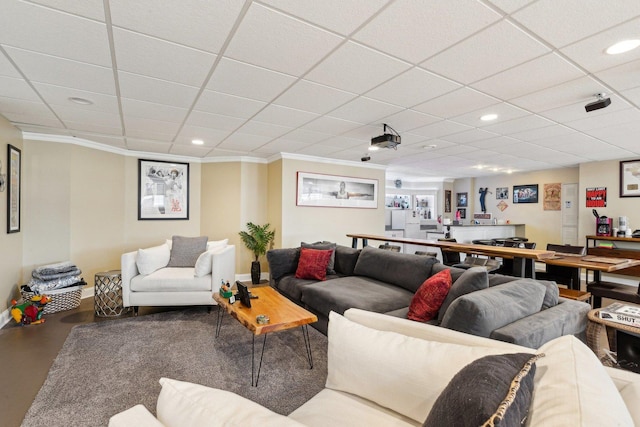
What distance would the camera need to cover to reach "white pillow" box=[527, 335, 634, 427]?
699 millimetres

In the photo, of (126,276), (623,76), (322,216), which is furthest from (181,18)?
(322,216)

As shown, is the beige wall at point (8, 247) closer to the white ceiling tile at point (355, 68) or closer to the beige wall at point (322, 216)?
the beige wall at point (322, 216)

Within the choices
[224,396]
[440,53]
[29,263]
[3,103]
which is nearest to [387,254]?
[440,53]

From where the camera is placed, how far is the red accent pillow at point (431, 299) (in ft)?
7.86

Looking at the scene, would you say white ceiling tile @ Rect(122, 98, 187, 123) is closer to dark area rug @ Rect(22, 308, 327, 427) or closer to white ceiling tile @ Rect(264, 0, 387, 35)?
white ceiling tile @ Rect(264, 0, 387, 35)

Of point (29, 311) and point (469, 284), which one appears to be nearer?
point (469, 284)

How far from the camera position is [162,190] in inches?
226

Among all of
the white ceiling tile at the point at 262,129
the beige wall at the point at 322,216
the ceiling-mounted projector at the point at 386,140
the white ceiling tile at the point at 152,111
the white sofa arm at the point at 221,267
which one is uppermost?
the white ceiling tile at the point at 262,129

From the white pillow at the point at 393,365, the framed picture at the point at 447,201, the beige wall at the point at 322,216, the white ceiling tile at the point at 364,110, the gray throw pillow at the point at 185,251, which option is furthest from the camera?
the framed picture at the point at 447,201

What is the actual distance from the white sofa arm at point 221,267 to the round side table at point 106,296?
1.27 meters

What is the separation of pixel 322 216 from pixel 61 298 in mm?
4158

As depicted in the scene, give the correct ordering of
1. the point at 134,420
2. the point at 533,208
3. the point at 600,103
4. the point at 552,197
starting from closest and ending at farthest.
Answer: the point at 134,420 → the point at 600,103 → the point at 552,197 → the point at 533,208

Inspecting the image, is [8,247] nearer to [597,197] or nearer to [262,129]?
[262,129]

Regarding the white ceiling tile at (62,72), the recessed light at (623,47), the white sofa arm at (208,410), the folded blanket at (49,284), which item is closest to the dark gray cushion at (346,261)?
the recessed light at (623,47)
